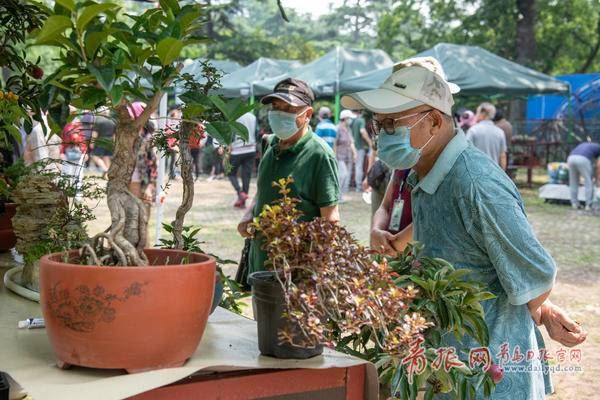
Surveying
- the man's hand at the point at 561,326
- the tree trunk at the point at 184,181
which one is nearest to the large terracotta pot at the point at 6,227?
the tree trunk at the point at 184,181

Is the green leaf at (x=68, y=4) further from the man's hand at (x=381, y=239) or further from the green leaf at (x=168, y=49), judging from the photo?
the man's hand at (x=381, y=239)

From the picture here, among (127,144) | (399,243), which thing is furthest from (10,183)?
(127,144)

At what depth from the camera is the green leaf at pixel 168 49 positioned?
1.53 metres

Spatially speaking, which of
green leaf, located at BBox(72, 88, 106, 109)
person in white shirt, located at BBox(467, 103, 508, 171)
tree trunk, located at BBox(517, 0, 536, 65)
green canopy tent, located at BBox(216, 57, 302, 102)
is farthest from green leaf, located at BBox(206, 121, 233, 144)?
tree trunk, located at BBox(517, 0, 536, 65)

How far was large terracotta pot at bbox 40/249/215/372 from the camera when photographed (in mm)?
1521

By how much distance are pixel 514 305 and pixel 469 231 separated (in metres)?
0.27

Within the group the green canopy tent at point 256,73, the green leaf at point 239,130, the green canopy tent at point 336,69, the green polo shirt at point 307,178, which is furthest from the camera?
the green canopy tent at point 256,73

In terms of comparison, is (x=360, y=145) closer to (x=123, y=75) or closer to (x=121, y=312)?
(x=123, y=75)

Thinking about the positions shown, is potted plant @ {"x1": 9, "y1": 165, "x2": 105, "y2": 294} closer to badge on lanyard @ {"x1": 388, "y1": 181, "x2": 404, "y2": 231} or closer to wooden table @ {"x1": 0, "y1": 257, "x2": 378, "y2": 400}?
wooden table @ {"x1": 0, "y1": 257, "x2": 378, "y2": 400}

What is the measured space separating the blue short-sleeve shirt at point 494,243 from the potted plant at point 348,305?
0.31m

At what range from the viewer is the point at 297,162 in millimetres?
4164

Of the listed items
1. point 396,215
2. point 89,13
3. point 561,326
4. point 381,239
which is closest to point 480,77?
point 396,215

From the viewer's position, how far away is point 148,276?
1.53 m

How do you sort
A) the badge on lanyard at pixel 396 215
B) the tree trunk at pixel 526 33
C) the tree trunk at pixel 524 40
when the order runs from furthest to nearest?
the tree trunk at pixel 526 33, the tree trunk at pixel 524 40, the badge on lanyard at pixel 396 215
